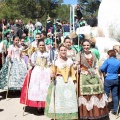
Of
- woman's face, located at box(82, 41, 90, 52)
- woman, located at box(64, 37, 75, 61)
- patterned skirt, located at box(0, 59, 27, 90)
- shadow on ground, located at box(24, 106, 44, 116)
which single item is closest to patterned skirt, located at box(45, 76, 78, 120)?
woman's face, located at box(82, 41, 90, 52)

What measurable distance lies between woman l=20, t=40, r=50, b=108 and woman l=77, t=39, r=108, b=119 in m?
1.00

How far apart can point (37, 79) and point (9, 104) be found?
1.37m

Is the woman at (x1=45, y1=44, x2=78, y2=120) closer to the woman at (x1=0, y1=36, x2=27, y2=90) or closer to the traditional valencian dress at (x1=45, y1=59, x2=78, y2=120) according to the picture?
the traditional valencian dress at (x1=45, y1=59, x2=78, y2=120)

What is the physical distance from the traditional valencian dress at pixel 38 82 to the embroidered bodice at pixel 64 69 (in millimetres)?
855

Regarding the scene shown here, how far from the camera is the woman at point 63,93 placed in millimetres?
5730

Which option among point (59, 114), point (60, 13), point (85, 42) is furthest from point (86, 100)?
point (60, 13)

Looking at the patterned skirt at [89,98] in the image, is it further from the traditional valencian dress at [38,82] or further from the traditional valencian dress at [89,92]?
the traditional valencian dress at [38,82]

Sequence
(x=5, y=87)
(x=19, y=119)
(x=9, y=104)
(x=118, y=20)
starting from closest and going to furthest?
(x=19, y=119) < (x=9, y=104) < (x=5, y=87) < (x=118, y=20)

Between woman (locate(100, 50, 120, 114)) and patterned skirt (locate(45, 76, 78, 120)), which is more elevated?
woman (locate(100, 50, 120, 114))

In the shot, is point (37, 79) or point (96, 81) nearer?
point (96, 81)

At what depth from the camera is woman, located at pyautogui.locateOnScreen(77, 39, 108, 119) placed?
5875 mm

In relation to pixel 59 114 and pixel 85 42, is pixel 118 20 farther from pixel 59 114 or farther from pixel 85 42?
pixel 59 114

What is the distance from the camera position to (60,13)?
55.5 metres

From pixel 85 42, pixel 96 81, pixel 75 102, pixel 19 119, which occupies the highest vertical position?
pixel 85 42
